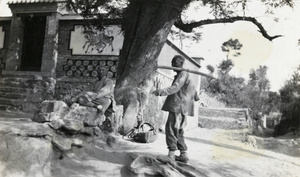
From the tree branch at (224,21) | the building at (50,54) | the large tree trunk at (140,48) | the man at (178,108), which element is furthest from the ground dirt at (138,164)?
the building at (50,54)

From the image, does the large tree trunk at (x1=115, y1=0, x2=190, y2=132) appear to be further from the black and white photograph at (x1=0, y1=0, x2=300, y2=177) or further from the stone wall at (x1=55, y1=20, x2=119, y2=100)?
the stone wall at (x1=55, y1=20, x2=119, y2=100)

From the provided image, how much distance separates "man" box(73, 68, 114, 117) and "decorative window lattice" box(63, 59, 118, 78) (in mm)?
4030

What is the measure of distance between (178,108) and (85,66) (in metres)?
6.52

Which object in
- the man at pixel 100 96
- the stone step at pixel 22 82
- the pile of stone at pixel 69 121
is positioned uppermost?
the stone step at pixel 22 82

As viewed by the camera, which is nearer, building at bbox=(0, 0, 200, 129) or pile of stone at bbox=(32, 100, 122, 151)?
pile of stone at bbox=(32, 100, 122, 151)

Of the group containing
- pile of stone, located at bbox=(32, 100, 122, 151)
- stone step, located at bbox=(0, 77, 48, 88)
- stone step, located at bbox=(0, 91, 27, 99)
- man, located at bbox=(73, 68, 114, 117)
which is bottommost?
pile of stone, located at bbox=(32, 100, 122, 151)

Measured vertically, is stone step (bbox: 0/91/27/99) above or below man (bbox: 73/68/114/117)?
below

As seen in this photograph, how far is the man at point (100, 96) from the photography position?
6.25 m

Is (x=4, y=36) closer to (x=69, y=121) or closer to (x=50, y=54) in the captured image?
(x=50, y=54)

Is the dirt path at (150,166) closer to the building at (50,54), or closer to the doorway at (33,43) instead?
the building at (50,54)

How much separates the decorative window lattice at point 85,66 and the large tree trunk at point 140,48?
3.05 meters

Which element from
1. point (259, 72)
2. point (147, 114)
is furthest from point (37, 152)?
point (259, 72)

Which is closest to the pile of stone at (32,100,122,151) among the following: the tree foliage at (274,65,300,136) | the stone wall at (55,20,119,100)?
the stone wall at (55,20,119,100)

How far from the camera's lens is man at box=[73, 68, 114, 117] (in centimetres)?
625
